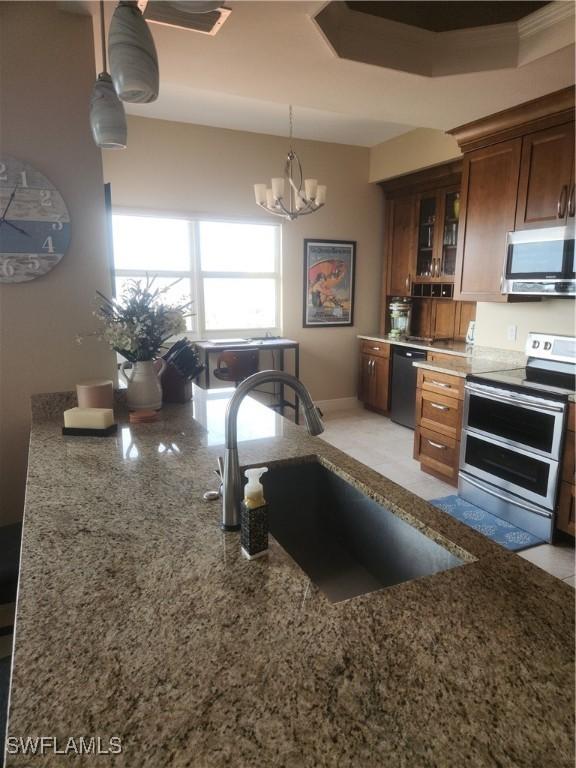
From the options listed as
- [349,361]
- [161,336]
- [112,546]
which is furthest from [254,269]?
[112,546]

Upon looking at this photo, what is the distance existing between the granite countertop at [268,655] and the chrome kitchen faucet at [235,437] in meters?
0.07

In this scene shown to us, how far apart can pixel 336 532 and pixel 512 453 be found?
192 centimetres

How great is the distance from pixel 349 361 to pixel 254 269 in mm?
1618

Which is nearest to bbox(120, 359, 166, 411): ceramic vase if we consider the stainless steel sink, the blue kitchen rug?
the stainless steel sink

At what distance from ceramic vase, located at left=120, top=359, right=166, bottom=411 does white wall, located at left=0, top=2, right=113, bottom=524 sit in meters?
0.38

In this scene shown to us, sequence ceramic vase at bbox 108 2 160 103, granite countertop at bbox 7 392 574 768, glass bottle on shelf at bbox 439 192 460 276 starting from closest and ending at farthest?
granite countertop at bbox 7 392 574 768
ceramic vase at bbox 108 2 160 103
glass bottle on shelf at bbox 439 192 460 276

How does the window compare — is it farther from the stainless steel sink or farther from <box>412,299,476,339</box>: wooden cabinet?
the stainless steel sink

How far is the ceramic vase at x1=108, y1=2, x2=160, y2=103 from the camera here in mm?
1079

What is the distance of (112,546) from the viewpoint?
998 millimetres

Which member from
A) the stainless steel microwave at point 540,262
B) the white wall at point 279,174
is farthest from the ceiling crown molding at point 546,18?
the white wall at point 279,174

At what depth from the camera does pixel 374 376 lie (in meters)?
5.42

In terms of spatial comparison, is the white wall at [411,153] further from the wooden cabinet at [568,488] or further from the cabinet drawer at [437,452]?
the wooden cabinet at [568,488]

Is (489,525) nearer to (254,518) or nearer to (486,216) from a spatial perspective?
(486,216)

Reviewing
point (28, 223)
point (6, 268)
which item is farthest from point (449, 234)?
point (6, 268)
